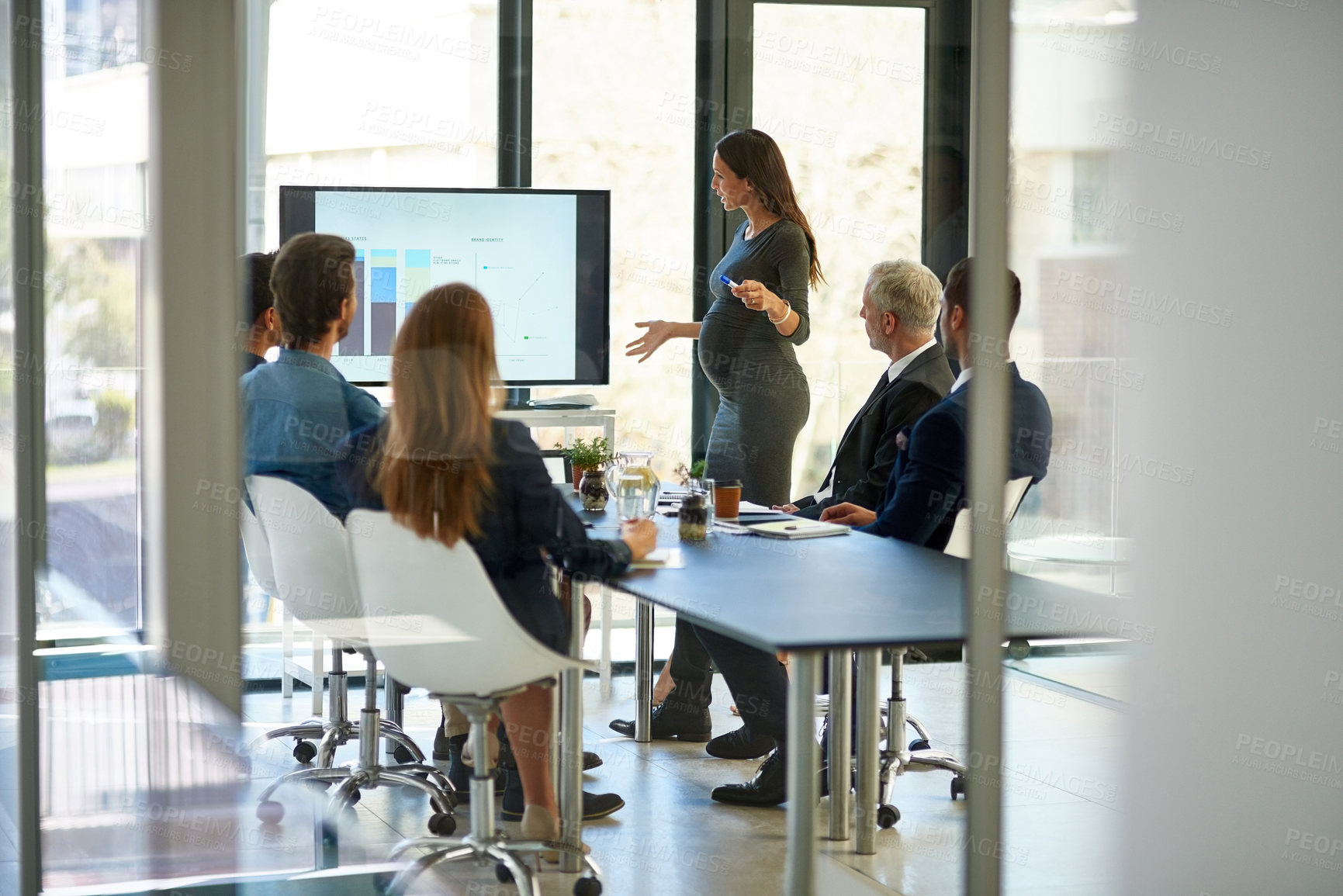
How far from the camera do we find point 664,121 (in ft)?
16.9

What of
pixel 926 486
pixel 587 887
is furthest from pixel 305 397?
pixel 926 486

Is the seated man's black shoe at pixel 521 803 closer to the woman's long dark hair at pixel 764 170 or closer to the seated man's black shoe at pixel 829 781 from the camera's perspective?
the seated man's black shoe at pixel 829 781

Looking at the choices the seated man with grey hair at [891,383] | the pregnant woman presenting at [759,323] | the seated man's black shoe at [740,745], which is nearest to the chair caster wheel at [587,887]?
the seated man's black shoe at [740,745]

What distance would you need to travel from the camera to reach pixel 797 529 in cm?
322

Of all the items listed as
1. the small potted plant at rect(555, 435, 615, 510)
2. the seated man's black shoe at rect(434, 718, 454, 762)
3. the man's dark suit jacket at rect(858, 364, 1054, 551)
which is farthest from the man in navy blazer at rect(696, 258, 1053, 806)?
the seated man's black shoe at rect(434, 718, 454, 762)

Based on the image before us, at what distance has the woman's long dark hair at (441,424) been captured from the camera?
2561mm

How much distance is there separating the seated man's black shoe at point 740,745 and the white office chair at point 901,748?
0.39 m

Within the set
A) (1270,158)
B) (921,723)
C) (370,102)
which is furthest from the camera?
(370,102)

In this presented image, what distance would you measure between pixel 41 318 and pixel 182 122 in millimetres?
461

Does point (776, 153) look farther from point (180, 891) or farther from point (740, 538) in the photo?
point (180, 891)

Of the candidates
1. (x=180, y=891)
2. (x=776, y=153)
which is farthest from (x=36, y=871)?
(x=776, y=153)

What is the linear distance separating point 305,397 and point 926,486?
1.36m

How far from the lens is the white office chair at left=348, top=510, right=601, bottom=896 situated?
2.55m

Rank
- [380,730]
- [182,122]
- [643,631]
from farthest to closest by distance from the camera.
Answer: [643,631]
[380,730]
[182,122]
